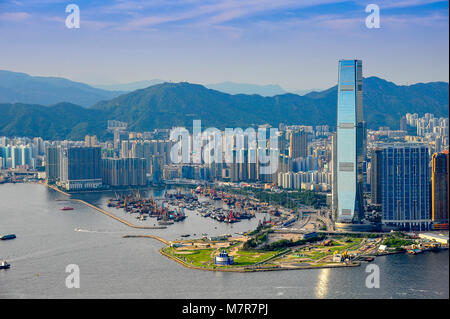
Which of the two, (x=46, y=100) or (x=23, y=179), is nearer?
(x=23, y=179)

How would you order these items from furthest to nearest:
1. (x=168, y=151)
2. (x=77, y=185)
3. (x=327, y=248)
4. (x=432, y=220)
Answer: (x=168, y=151), (x=77, y=185), (x=432, y=220), (x=327, y=248)

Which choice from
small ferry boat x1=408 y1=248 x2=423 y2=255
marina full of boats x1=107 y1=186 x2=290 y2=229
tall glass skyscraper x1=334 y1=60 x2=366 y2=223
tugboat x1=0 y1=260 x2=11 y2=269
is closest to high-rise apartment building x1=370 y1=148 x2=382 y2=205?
tall glass skyscraper x1=334 y1=60 x2=366 y2=223

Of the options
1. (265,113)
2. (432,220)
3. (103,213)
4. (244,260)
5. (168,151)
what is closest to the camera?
(244,260)

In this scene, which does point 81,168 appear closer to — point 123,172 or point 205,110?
point 123,172

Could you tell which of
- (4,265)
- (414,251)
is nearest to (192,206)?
(414,251)

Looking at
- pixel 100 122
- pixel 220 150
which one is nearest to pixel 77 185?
pixel 220 150

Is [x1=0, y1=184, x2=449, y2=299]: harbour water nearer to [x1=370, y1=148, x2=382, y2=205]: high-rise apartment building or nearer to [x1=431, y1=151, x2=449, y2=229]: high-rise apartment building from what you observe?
[x1=431, y1=151, x2=449, y2=229]: high-rise apartment building

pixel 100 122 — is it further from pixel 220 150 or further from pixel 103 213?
pixel 103 213

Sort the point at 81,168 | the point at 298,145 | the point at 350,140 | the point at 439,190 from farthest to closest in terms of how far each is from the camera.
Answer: the point at 298,145 → the point at 81,168 → the point at 350,140 → the point at 439,190
